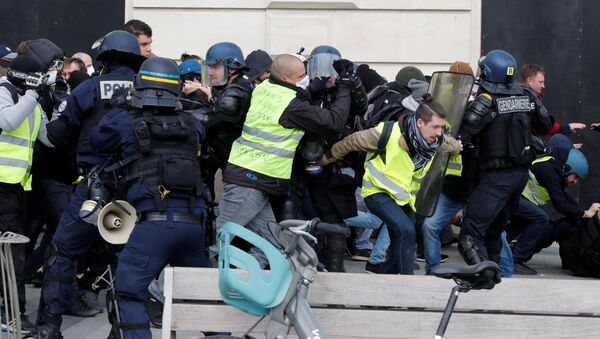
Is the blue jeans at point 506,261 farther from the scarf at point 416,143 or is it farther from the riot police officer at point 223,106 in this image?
the riot police officer at point 223,106

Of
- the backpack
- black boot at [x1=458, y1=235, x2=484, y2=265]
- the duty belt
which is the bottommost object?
black boot at [x1=458, y1=235, x2=484, y2=265]

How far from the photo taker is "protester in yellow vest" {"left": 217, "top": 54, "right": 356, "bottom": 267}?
7914 mm

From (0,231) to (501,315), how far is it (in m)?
3.42

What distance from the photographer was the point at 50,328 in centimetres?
731

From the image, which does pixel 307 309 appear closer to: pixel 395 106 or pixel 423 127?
pixel 423 127

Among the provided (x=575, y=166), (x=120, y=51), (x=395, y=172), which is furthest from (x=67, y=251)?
(x=575, y=166)

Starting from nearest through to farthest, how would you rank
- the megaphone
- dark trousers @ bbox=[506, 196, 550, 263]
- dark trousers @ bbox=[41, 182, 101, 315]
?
the megaphone
dark trousers @ bbox=[41, 182, 101, 315]
dark trousers @ bbox=[506, 196, 550, 263]

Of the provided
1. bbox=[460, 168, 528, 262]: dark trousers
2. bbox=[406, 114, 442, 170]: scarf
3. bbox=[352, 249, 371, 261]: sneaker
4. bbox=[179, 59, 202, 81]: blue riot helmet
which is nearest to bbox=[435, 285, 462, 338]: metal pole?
bbox=[406, 114, 442, 170]: scarf

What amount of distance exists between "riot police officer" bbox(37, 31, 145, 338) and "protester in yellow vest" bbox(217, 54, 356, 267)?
2.98ft

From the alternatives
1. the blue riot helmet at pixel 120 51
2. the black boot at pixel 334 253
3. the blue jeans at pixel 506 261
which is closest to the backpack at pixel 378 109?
the black boot at pixel 334 253

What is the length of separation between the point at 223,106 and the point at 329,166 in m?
1.06

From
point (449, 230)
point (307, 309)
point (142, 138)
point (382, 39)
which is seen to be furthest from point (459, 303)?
point (382, 39)

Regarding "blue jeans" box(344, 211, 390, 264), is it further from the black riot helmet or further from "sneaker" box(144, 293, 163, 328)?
the black riot helmet

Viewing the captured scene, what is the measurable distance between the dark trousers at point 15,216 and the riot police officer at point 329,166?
1882 mm
